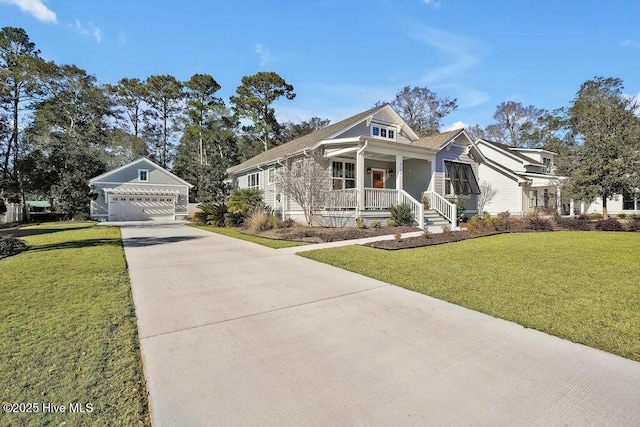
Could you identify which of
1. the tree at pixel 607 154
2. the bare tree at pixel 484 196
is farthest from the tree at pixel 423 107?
the tree at pixel 607 154

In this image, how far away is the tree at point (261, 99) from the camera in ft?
117

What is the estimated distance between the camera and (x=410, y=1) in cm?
1084

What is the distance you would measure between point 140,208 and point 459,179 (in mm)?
26578

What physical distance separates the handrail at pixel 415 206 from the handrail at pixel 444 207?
2045 millimetres

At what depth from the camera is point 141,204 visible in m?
28.2

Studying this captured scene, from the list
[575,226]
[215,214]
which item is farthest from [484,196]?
[215,214]

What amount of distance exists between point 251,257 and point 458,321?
5.41 m

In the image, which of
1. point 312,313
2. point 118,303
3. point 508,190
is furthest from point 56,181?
point 508,190

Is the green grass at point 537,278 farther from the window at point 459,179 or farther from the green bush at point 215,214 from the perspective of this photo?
the green bush at point 215,214

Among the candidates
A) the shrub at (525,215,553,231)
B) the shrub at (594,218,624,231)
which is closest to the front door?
the shrub at (525,215,553,231)

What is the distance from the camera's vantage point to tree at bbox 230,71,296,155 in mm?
35594

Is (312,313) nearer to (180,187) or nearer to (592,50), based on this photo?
(592,50)

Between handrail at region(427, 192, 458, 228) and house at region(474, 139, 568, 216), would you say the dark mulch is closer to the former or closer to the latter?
handrail at region(427, 192, 458, 228)

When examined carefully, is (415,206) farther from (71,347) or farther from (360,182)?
(71,347)
